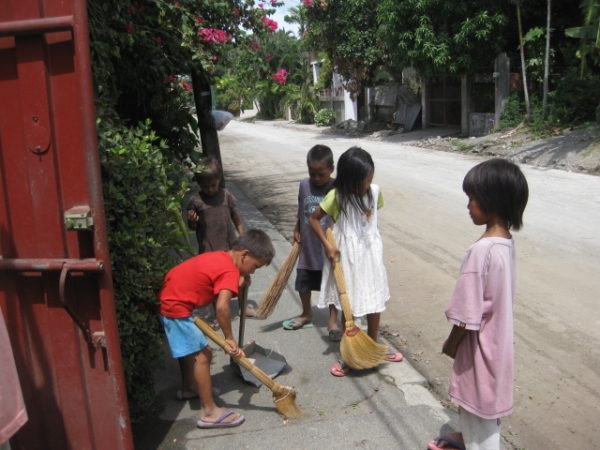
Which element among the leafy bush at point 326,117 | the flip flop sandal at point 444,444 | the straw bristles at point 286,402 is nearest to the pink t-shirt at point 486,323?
the flip flop sandal at point 444,444

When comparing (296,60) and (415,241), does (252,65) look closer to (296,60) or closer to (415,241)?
(415,241)

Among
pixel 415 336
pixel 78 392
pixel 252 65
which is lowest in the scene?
pixel 415 336

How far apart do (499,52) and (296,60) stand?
896 inches

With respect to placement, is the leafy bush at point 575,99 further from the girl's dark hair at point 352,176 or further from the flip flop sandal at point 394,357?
the girl's dark hair at point 352,176

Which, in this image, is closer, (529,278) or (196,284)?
(196,284)

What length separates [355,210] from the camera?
3510mm

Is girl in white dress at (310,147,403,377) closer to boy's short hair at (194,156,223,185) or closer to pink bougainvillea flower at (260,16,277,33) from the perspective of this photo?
boy's short hair at (194,156,223,185)

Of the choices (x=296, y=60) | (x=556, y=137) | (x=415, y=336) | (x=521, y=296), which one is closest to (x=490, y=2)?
(x=556, y=137)

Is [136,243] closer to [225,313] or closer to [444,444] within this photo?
[225,313]

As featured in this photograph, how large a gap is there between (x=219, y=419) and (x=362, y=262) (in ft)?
4.08

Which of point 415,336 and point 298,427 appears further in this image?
point 415,336

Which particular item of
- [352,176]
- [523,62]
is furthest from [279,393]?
[523,62]

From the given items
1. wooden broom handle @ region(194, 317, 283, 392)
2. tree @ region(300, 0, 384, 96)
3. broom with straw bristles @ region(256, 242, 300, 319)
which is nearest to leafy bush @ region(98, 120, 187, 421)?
wooden broom handle @ region(194, 317, 283, 392)

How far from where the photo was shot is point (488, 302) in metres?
2.32
